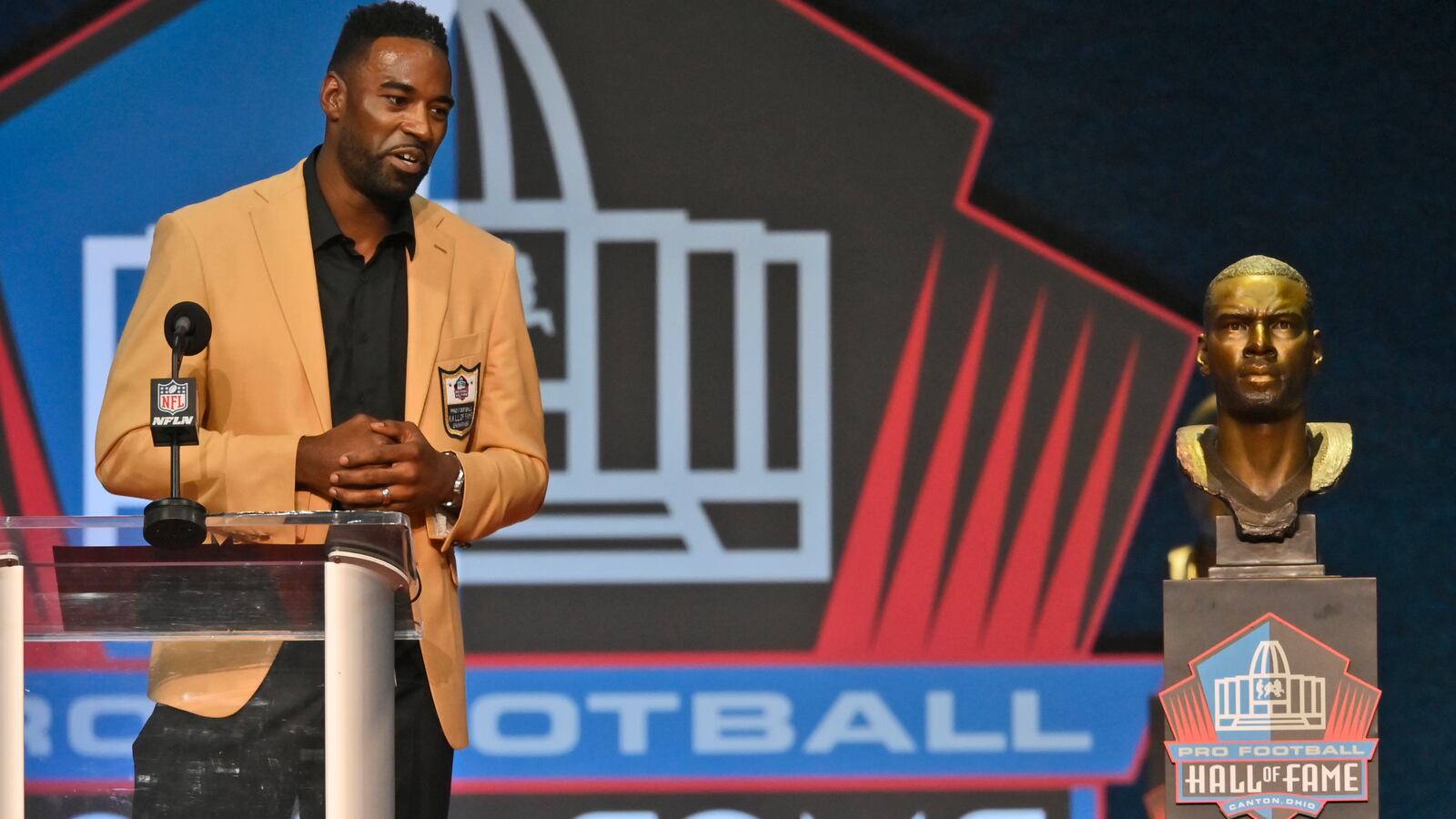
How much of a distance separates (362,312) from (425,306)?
3.2 inches

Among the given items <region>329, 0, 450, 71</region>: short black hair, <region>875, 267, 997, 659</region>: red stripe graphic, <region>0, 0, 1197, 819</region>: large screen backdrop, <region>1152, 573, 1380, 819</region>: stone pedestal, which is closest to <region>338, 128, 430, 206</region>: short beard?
<region>329, 0, 450, 71</region>: short black hair

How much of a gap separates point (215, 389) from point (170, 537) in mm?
559

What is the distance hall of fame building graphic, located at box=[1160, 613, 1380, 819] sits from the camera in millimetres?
2215

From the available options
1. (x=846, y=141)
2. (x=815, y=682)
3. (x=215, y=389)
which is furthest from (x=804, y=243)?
(x=215, y=389)

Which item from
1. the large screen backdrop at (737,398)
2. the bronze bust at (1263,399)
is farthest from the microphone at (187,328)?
the large screen backdrop at (737,398)

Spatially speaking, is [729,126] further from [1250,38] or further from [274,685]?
[274,685]

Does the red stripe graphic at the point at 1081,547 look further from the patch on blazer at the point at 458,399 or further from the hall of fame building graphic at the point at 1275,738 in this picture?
the patch on blazer at the point at 458,399

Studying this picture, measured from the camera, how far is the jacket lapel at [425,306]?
2.12 metres

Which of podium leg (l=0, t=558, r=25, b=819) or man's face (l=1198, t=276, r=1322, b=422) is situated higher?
man's face (l=1198, t=276, r=1322, b=422)

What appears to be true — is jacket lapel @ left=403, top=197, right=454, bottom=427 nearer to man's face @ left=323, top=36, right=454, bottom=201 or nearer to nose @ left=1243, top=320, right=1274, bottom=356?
man's face @ left=323, top=36, right=454, bottom=201

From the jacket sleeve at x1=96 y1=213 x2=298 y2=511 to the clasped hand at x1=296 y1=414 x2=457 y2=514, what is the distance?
0.04 metres

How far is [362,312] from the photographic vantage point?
216cm

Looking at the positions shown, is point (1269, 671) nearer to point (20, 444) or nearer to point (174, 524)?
point (174, 524)

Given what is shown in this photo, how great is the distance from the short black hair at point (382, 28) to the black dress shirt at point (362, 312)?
0.55 feet
